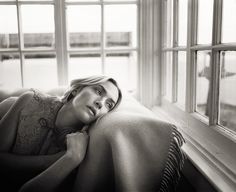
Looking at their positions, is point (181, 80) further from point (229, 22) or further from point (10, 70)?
point (10, 70)

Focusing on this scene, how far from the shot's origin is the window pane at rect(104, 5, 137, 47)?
2.53 m

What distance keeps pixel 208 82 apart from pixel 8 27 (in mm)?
1694

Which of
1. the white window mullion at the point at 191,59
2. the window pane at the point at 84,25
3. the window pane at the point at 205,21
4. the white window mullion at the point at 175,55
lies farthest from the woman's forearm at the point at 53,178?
the window pane at the point at 84,25

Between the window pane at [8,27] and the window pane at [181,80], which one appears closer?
the window pane at [181,80]

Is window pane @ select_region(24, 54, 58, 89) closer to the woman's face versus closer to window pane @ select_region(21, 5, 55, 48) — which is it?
window pane @ select_region(21, 5, 55, 48)

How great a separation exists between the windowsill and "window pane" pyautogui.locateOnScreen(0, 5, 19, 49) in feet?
5.05

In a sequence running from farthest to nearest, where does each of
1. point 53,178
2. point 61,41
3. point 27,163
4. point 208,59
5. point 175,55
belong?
1. point 61,41
2. point 175,55
3. point 208,59
4. point 27,163
5. point 53,178

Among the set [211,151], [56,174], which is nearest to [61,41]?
[56,174]

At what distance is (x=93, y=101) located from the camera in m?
1.51

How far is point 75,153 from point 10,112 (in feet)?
1.74

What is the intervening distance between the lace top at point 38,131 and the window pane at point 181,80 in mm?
821

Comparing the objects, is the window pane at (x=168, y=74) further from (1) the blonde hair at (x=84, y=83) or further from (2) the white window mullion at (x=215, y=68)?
(2) the white window mullion at (x=215, y=68)

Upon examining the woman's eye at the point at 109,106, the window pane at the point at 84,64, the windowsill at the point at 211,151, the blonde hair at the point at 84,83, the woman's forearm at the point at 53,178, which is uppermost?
the window pane at the point at 84,64

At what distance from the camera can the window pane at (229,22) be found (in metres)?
1.31
